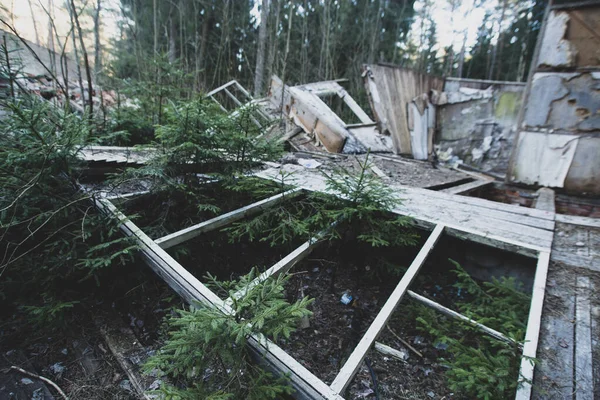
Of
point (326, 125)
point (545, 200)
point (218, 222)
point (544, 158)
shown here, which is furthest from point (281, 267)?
point (326, 125)

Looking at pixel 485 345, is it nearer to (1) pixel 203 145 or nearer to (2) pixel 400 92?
(1) pixel 203 145

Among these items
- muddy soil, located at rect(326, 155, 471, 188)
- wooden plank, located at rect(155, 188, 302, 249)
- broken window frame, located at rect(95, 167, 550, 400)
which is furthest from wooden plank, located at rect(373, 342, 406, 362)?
muddy soil, located at rect(326, 155, 471, 188)

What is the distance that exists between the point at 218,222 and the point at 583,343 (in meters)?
2.42

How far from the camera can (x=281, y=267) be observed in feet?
6.48

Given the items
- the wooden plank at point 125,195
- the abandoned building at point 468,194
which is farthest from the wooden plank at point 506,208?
the wooden plank at point 125,195

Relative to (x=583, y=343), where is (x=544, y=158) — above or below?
above

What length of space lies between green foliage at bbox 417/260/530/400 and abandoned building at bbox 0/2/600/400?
7 cm

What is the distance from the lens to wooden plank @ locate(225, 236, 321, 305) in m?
1.59

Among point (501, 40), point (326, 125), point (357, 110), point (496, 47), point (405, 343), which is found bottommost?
point (405, 343)

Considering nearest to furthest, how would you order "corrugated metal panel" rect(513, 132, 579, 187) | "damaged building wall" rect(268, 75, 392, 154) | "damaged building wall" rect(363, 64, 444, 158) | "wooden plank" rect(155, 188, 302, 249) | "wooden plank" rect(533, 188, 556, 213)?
"wooden plank" rect(155, 188, 302, 249) < "wooden plank" rect(533, 188, 556, 213) < "corrugated metal panel" rect(513, 132, 579, 187) < "damaged building wall" rect(268, 75, 392, 154) < "damaged building wall" rect(363, 64, 444, 158)

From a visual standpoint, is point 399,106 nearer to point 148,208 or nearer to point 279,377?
point 148,208

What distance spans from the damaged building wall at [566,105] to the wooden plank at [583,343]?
200 cm

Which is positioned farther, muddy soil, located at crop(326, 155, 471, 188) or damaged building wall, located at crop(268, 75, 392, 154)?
damaged building wall, located at crop(268, 75, 392, 154)

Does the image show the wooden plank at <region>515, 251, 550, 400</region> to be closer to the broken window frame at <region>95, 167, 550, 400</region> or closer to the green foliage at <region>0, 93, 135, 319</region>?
the broken window frame at <region>95, 167, 550, 400</region>
